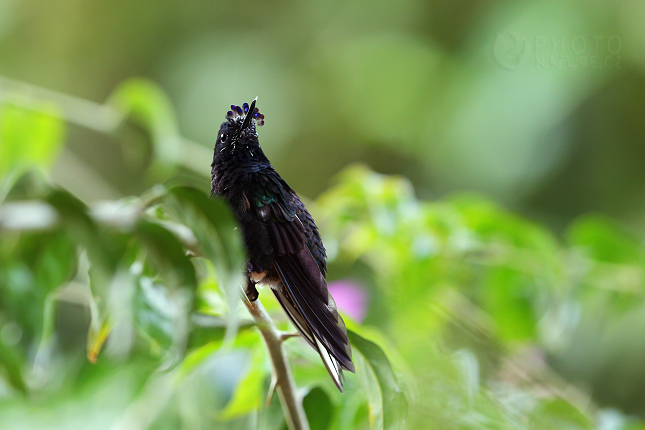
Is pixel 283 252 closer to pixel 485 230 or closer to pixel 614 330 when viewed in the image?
pixel 485 230

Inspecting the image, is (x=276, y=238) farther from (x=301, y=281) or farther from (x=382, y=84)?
(x=382, y=84)

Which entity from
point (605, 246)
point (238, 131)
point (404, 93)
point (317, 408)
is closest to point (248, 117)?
point (238, 131)

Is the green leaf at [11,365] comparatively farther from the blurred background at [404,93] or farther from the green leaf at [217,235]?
the blurred background at [404,93]

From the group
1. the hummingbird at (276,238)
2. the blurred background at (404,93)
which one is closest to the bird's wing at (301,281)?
the hummingbird at (276,238)

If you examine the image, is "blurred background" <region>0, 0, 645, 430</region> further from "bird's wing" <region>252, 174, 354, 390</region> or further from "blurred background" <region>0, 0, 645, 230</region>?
"bird's wing" <region>252, 174, 354, 390</region>

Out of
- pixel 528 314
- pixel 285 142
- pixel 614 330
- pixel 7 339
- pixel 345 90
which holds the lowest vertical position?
pixel 7 339

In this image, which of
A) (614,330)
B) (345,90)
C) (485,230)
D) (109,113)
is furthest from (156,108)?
(614,330)

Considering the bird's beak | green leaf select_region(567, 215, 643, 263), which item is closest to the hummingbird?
the bird's beak
